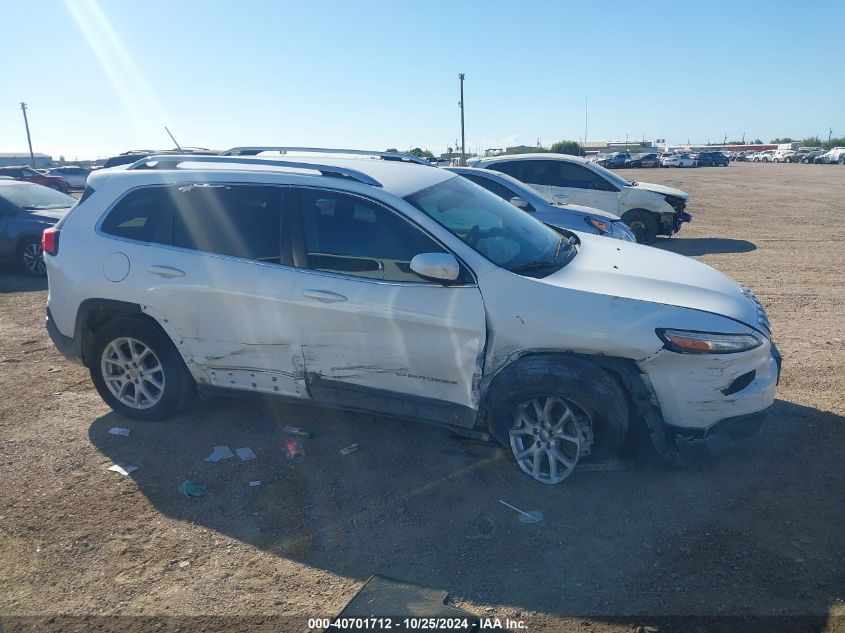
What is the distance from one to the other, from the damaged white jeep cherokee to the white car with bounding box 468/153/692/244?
27.4 ft

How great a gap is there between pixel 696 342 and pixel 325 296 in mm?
2232

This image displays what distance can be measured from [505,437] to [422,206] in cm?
157

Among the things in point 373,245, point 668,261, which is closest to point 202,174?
point 373,245

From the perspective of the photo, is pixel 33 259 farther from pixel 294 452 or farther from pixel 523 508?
pixel 523 508

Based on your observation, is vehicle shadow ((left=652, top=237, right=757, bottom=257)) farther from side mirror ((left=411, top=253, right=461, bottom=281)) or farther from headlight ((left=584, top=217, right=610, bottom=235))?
side mirror ((left=411, top=253, right=461, bottom=281))

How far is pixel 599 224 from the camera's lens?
1020cm

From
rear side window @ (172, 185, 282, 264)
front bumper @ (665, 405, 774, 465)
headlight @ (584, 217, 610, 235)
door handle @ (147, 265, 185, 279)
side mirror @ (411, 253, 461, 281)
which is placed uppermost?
rear side window @ (172, 185, 282, 264)

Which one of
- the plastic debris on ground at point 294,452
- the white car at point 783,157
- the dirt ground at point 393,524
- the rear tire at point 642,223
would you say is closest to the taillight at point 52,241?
the dirt ground at point 393,524

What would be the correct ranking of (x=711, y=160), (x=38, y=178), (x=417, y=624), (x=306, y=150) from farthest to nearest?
(x=711, y=160) → (x=38, y=178) → (x=306, y=150) → (x=417, y=624)

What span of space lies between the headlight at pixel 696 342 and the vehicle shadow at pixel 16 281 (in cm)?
955

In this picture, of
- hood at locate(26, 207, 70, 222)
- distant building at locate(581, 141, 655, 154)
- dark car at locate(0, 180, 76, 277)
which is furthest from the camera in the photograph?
distant building at locate(581, 141, 655, 154)

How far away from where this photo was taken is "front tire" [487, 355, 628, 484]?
4.01 m

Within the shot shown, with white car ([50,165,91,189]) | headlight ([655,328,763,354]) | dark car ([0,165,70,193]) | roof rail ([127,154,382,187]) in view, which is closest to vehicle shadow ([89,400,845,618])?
headlight ([655,328,763,354])

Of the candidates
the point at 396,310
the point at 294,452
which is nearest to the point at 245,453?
the point at 294,452
